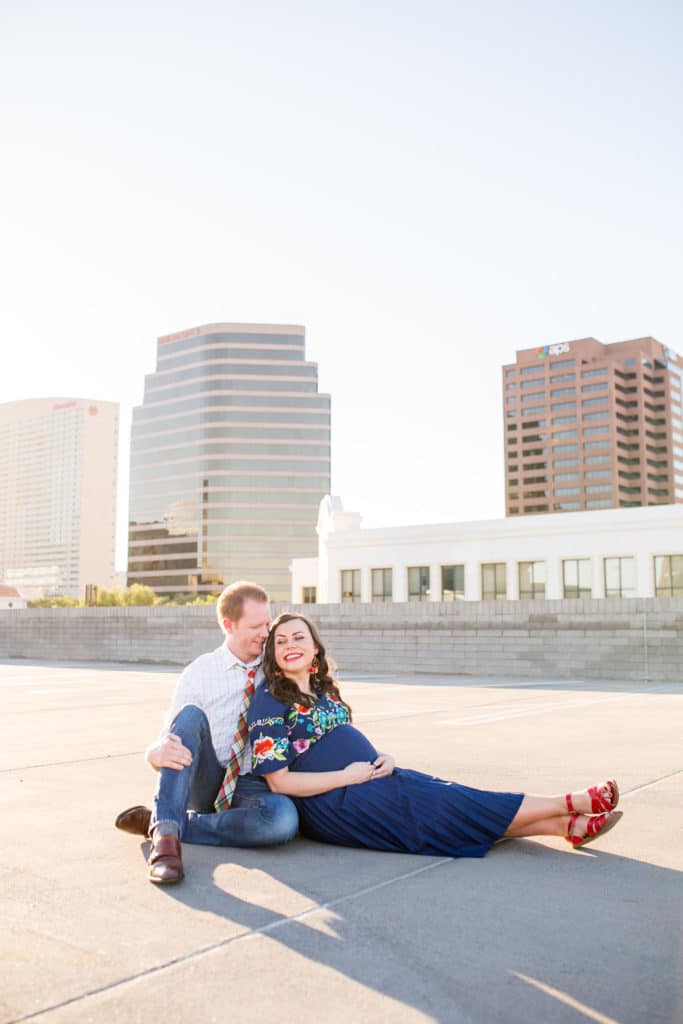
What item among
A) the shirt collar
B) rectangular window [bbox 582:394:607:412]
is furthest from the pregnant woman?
rectangular window [bbox 582:394:607:412]

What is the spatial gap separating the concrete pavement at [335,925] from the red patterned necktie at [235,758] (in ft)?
0.78

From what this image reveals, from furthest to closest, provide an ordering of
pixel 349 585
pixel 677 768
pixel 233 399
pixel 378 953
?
pixel 233 399 < pixel 349 585 < pixel 677 768 < pixel 378 953

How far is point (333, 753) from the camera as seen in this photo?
3.79 m

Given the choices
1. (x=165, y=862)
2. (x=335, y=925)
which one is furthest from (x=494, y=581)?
(x=335, y=925)

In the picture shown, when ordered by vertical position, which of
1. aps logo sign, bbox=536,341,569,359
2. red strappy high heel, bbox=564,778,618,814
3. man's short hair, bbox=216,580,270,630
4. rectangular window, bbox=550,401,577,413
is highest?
aps logo sign, bbox=536,341,569,359

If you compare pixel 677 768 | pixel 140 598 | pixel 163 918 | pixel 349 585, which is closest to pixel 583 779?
pixel 677 768

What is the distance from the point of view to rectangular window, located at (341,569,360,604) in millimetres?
48125

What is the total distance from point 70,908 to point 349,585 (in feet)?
149

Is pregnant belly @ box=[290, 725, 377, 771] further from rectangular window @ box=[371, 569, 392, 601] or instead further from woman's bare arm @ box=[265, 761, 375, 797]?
rectangular window @ box=[371, 569, 392, 601]

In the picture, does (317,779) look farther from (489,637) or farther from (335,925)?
(489,637)

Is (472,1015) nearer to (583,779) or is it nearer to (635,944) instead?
(635,944)

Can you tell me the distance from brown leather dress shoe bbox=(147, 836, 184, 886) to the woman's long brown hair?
731 millimetres

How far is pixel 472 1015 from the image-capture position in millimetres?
2189

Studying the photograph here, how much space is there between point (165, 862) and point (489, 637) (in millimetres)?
17990
